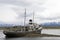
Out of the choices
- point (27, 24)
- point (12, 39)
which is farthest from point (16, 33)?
point (27, 24)

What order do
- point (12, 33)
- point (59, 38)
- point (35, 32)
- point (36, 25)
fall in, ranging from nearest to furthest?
point (59, 38) < point (12, 33) < point (35, 32) < point (36, 25)

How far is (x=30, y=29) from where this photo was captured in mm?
81250

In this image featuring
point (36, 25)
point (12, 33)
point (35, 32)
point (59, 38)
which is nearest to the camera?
point (59, 38)

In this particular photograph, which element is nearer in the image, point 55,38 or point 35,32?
point 55,38

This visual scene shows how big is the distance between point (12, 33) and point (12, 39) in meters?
5.36

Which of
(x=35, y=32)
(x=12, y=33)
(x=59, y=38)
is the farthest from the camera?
(x=35, y=32)

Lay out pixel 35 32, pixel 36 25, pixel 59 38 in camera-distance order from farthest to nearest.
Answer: pixel 36 25
pixel 35 32
pixel 59 38

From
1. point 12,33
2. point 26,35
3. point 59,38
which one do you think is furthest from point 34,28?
point 59,38

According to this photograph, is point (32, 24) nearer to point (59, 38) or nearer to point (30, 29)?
point (30, 29)

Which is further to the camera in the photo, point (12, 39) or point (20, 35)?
point (20, 35)

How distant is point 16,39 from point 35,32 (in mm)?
14181

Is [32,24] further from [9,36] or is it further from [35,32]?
[9,36]

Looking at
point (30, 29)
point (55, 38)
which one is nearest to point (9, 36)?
point (30, 29)

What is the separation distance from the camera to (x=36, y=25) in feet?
279
